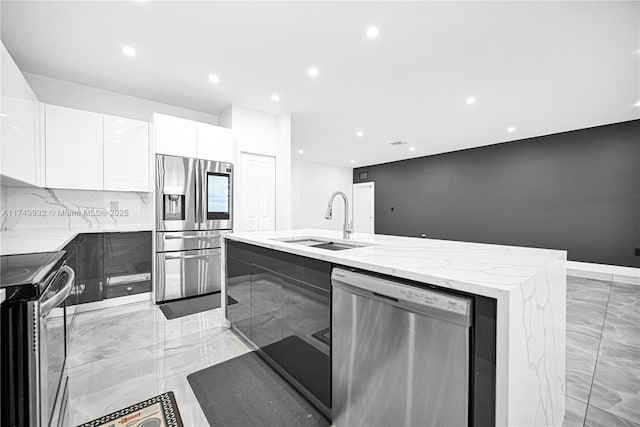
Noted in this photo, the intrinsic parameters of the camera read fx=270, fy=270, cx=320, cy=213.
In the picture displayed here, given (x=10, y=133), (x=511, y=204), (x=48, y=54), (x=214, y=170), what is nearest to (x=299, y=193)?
(x=214, y=170)

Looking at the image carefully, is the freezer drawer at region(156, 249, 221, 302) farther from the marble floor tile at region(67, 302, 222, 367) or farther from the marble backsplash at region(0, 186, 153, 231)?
the marble backsplash at region(0, 186, 153, 231)

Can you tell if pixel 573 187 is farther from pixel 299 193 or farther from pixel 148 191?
pixel 148 191

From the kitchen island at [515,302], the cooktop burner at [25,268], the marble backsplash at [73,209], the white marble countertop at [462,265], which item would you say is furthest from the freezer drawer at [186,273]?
the kitchen island at [515,302]

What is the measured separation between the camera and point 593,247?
500 cm

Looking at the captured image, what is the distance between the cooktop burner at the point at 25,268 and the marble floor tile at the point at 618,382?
9.20ft

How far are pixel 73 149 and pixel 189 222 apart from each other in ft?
4.69

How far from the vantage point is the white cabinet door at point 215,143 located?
3613mm

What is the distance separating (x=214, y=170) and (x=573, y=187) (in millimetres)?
6569

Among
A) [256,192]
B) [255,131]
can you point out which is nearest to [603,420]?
[256,192]

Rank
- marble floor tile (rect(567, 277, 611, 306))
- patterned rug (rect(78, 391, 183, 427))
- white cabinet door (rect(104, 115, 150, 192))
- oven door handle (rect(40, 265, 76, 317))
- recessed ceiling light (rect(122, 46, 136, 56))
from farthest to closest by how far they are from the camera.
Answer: marble floor tile (rect(567, 277, 611, 306))
white cabinet door (rect(104, 115, 150, 192))
recessed ceiling light (rect(122, 46, 136, 56))
patterned rug (rect(78, 391, 183, 427))
oven door handle (rect(40, 265, 76, 317))

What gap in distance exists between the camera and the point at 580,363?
202 centimetres

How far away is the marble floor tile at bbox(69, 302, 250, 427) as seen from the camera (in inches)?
62.6

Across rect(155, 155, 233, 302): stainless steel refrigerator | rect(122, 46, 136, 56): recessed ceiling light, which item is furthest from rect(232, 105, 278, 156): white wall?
rect(122, 46, 136, 56): recessed ceiling light

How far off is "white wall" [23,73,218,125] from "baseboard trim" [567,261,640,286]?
730 centimetres
